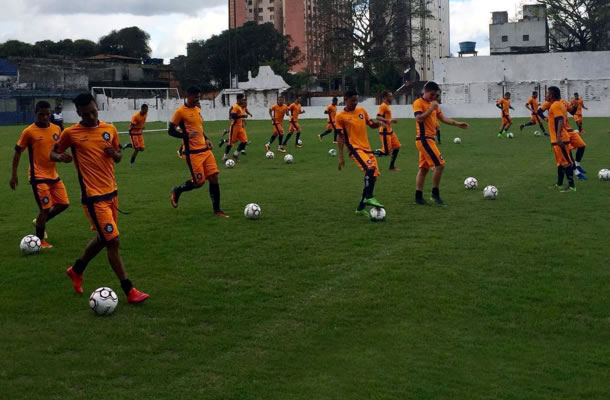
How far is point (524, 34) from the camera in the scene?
76.3 metres

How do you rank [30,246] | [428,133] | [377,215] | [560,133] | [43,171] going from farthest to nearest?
[560,133], [428,133], [377,215], [43,171], [30,246]

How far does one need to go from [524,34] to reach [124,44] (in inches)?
2635

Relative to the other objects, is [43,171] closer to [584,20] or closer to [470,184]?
[470,184]

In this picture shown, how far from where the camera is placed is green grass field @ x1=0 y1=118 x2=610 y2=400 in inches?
248

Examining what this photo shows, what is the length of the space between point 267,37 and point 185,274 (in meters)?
91.7

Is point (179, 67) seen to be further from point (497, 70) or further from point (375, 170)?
point (375, 170)

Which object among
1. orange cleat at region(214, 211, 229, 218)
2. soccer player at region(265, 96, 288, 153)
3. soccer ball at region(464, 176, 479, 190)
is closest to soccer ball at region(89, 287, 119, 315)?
orange cleat at region(214, 211, 229, 218)

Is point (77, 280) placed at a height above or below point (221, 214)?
below

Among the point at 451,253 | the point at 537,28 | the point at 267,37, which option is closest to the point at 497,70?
the point at 537,28

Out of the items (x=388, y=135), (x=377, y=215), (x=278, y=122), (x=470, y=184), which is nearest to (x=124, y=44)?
(x=278, y=122)

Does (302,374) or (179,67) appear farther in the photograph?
(179,67)

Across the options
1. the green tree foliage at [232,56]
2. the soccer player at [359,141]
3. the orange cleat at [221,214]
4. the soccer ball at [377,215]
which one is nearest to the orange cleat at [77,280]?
the orange cleat at [221,214]

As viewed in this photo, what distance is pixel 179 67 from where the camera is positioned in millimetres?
108000

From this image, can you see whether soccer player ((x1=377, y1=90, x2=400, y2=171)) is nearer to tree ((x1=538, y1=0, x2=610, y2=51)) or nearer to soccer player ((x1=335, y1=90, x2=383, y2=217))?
soccer player ((x1=335, y1=90, x2=383, y2=217))
